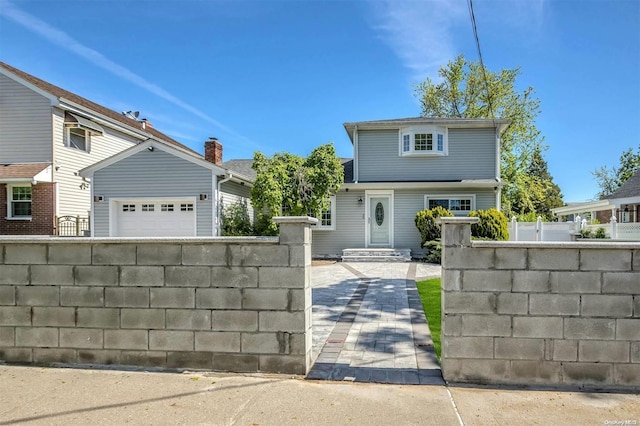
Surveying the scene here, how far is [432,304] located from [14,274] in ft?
22.0

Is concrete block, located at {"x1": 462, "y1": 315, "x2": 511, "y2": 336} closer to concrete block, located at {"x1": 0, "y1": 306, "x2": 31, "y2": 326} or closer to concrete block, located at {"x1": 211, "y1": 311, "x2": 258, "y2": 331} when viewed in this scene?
concrete block, located at {"x1": 211, "y1": 311, "x2": 258, "y2": 331}

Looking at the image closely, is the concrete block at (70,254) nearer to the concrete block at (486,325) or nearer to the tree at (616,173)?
the concrete block at (486,325)

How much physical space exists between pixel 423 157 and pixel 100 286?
574 inches

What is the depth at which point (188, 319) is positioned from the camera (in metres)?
3.99

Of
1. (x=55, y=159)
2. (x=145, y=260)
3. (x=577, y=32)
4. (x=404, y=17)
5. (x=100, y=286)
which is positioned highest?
(x=577, y=32)

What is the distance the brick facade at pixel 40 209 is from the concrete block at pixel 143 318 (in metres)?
13.9

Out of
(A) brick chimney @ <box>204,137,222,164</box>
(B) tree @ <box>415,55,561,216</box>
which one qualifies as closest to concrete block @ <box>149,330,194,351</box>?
(A) brick chimney @ <box>204,137,222,164</box>

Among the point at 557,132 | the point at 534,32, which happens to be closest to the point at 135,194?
the point at 534,32

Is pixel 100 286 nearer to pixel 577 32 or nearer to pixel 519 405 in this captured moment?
pixel 519 405

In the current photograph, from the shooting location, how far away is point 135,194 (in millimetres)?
13781

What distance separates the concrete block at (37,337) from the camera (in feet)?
13.7

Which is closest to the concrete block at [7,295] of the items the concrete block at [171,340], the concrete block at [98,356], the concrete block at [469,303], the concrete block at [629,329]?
the concrete block at [98,356]

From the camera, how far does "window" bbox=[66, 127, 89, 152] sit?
16.3 m

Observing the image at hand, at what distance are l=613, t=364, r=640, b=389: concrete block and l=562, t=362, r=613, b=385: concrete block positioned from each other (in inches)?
1.8
